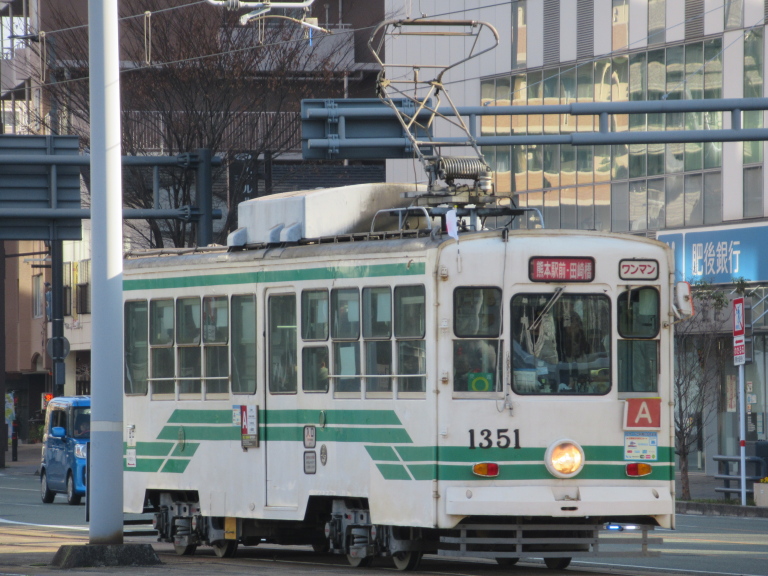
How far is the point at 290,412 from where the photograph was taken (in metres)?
13.6

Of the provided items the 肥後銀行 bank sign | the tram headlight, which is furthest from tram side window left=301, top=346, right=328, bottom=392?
the 肥後銀行 bank sign

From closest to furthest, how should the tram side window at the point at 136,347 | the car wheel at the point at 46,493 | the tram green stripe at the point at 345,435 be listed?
the tram green stripe at the point at 345,435
the tram side window at the point at 136,347
the car wheel at the point at 46,493

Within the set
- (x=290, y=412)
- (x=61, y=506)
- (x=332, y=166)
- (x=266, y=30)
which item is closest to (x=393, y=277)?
(x=290, y=412)

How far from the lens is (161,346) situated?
15305 millimetres

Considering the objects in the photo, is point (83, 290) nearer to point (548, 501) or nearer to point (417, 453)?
point (417, 453)

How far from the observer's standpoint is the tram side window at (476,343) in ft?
40.4

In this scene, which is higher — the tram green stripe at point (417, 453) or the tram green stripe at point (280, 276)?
the tram green stripe at point (280, 276)

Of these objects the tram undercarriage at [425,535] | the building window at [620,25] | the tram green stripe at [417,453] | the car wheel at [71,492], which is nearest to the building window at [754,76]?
the building window at [620,25]

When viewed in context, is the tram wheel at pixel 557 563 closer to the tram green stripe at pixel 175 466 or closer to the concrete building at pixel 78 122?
the tram green stripe at pixel 175 466

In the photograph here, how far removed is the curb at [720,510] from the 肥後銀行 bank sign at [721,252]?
8562 mm

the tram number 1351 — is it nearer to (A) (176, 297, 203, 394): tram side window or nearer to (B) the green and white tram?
(B) the green and white tram

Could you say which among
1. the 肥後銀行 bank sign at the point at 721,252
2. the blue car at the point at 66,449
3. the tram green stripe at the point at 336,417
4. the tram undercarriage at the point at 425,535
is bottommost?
the blue car at the point at 66,449

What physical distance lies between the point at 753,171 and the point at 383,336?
2321cm

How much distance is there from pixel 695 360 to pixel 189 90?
1236 cm
